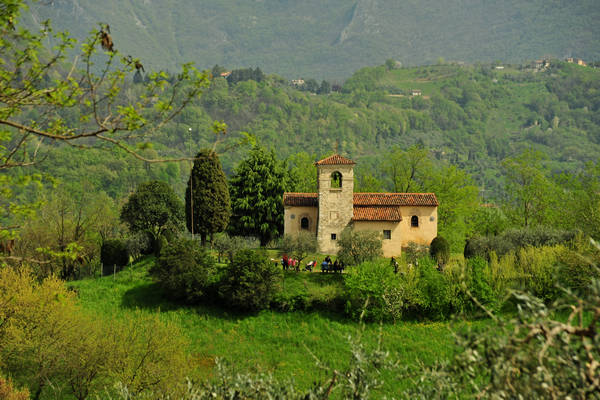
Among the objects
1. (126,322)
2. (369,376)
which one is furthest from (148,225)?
(369,376)

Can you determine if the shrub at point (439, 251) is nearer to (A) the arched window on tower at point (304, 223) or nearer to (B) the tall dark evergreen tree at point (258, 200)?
(A) the arched window on tower at point (304, 223)

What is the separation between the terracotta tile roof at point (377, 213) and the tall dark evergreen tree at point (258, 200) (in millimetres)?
9394

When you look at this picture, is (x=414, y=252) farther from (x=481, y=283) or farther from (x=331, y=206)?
(x=331, y=206)

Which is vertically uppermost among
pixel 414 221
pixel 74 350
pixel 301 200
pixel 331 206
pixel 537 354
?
pixel 301 200

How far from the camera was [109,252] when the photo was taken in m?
39.7

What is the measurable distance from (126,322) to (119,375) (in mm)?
5093

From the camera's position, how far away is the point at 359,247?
36.7 m

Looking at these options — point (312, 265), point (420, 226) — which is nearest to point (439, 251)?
point (420, 226)

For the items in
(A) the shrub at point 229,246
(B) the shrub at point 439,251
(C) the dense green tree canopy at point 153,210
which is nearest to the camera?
(B) the shrub at point 439,251

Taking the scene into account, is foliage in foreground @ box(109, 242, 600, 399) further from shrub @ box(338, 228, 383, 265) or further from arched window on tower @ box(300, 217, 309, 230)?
arched window on tower @ box(300, 217, 309, 230)

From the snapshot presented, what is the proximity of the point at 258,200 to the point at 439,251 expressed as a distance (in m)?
18.0

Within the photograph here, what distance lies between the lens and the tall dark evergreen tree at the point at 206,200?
39781 mm

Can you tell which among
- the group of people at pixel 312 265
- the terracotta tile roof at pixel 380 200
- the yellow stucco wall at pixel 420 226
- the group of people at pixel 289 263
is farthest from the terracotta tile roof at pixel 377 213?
the group of people at pixel 289 263

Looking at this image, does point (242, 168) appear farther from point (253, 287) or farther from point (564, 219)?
point (564, 219)
